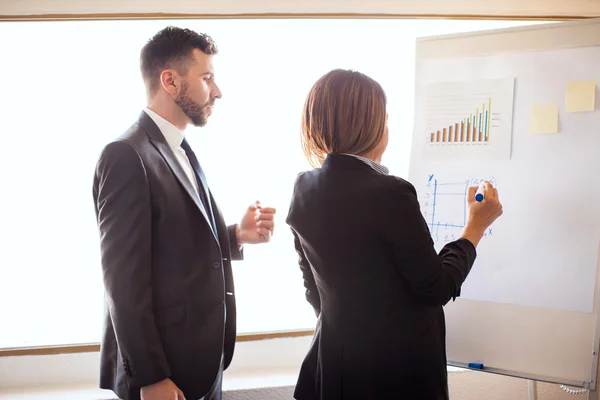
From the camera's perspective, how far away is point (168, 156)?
141 centimetres

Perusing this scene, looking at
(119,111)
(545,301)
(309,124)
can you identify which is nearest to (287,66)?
(119,111)

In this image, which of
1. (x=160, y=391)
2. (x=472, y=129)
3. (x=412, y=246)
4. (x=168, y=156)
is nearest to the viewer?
(x=412, y=246)

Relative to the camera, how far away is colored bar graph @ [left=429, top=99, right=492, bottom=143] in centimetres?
173

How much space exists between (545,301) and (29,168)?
202 cm

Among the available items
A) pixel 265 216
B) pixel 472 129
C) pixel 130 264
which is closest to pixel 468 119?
pixel 472 129

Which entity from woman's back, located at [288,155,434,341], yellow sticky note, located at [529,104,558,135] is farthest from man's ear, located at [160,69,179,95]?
yellow sticky note, located at [529,104,558,135]

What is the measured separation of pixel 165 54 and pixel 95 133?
2.65ft

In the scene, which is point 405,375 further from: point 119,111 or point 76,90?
point 76,90

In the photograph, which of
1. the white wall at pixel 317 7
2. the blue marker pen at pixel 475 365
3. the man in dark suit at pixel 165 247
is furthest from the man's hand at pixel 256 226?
the white wall at pixel 317 7

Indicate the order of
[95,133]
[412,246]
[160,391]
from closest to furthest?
1. [412,246]
2. [160,391]
3. [95,133]

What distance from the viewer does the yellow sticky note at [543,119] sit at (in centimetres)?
165

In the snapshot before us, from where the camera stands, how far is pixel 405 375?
124 cm

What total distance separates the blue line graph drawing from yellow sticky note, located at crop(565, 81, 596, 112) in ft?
1.18

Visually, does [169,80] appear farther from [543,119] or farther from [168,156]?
[543,119]
